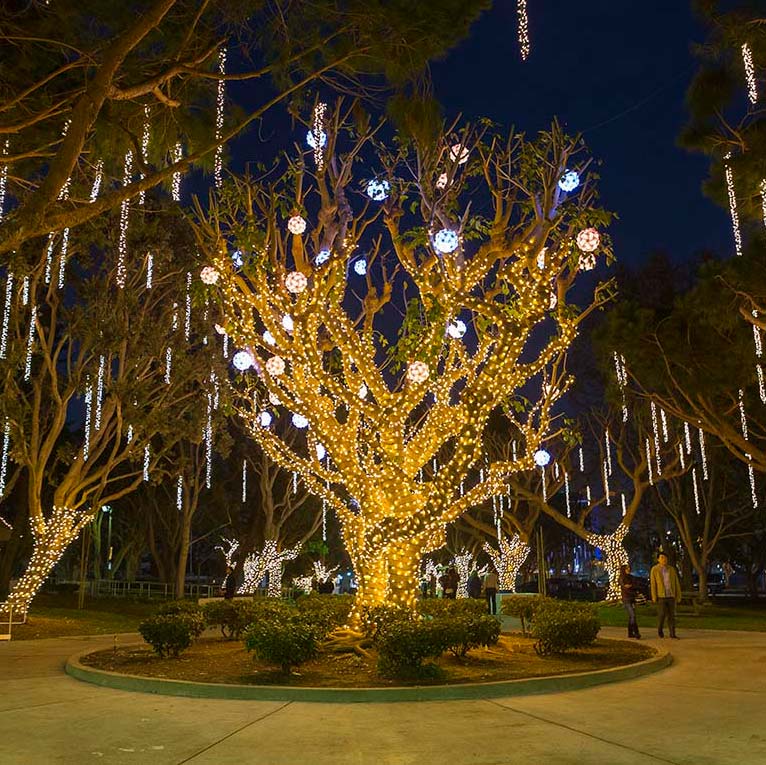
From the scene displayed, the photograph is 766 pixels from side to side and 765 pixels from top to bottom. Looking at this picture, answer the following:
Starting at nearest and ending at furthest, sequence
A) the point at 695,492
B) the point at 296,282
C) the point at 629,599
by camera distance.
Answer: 1. the point at 296,282
2. the point at 629,599
3. the point at 695,492

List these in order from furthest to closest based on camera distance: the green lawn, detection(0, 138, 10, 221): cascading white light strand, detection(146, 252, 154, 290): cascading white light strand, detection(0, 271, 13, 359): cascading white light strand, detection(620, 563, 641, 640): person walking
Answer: detection(146, 252, 154, 290): cascading white light strand, the green lawn, detection(0, 271, 13, 359): cascading white light strand, detection(620, 563, 641, 640): person walking, detection(0, 138, 10, 221): cascading white light strand

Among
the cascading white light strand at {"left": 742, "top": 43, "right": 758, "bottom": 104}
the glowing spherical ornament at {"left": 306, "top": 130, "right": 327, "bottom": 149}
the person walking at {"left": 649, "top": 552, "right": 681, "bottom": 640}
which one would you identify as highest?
the glowing spherical ornament at {"left": 306, "top": 130, "right": 327, "bottom": 149}

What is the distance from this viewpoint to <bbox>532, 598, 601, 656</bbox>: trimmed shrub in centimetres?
1229

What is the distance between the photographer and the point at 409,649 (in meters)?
10.1

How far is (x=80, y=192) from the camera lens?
10.4m

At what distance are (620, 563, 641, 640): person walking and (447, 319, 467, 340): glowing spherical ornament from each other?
6898 millimetres

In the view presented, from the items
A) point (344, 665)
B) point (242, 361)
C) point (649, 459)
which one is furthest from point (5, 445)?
point (649, 459)

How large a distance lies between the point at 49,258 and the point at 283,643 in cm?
1266

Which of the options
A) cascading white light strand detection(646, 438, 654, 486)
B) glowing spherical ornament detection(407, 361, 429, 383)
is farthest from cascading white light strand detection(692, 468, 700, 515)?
glowing spherical ornament detection(407, 361, 429, 383)

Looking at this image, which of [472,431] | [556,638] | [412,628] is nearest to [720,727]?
[412,628]

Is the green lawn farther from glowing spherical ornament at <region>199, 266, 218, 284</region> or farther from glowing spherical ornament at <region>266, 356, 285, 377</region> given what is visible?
glowing spherical ornament at <region>199, 266, 218, 284</region>

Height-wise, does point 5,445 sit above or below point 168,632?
above

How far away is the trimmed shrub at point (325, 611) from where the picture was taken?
11953mm

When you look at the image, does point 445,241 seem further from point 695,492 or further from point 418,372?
point 695,492
